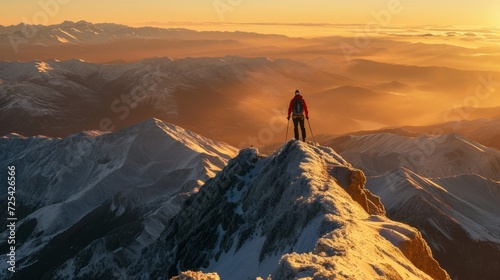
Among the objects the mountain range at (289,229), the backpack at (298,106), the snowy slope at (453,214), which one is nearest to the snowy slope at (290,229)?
the mountain range at (289,229)

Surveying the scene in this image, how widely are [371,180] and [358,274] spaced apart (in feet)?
504

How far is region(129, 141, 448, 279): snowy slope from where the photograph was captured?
3609 cm

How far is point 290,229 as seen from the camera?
5288cm

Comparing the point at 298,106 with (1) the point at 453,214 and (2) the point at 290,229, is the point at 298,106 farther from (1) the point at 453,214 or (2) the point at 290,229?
(1) the point at 453,214

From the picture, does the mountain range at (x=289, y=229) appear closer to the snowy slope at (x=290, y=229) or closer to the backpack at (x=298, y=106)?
the snowy slope at (x=290, y=229)

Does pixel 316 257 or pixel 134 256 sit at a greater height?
pixel 316 257

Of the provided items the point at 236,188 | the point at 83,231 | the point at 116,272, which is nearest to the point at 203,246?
the point at 236,188

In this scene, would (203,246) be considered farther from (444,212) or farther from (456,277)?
(444,212)

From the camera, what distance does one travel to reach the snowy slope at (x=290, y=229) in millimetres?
36094

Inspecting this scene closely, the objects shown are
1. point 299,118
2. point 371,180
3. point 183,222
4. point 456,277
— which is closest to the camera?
point 299,118

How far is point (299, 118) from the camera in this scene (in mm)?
62781

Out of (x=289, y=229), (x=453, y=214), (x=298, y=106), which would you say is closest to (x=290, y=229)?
(x=289, y=229)

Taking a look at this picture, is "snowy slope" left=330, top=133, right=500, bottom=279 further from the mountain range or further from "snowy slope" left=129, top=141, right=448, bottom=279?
"snowy slope" left=129, top=141, right=448, bottom=279

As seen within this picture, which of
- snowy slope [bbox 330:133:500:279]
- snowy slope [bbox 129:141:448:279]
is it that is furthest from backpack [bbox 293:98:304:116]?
snowy slope [bbox 330:133:500:279]
